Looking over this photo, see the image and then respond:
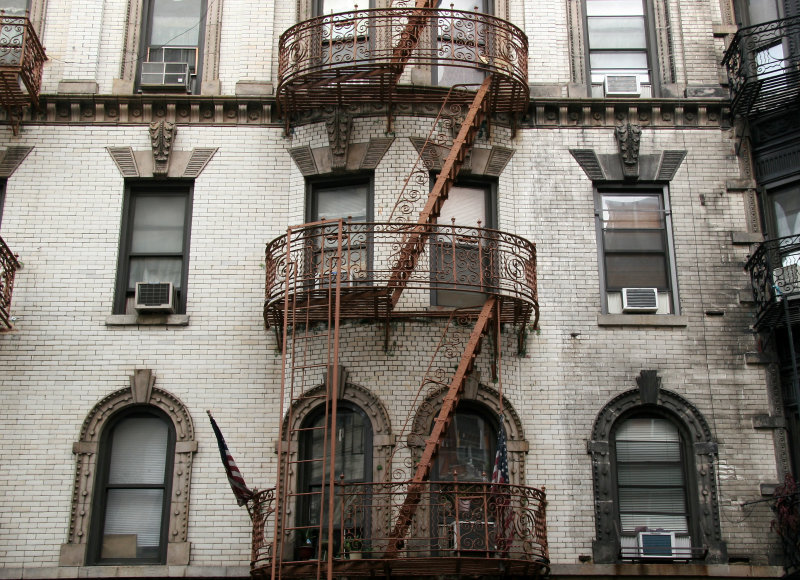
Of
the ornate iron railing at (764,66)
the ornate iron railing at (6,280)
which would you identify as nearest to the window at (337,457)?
the ornate iron railing at (6,280)

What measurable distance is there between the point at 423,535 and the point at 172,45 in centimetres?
907

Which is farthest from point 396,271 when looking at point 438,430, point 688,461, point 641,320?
point 688,461

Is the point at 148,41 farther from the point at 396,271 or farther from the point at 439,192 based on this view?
the point at 396,271

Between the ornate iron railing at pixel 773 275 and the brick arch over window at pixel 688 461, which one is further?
the ornate iron railing at pixel 773 275

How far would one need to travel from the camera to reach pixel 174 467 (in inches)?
630

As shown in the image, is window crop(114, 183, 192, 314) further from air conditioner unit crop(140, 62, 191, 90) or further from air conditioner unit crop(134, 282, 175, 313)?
air conditioner unit crop(140, 62, 191, 90)

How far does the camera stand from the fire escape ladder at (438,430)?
574 inches

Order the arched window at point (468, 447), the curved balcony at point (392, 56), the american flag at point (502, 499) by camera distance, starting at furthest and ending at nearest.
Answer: the curved balcony at point (392, 56) < the arched window at point (468, 447) < the american flag at point (502, 499)

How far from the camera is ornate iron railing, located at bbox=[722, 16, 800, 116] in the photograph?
17.4 metres

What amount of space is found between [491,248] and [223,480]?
4943mm

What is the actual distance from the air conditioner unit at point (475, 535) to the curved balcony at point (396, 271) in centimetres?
314

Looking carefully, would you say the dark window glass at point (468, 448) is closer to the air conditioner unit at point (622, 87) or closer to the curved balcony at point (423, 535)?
the curved balcony at point (423, 535)

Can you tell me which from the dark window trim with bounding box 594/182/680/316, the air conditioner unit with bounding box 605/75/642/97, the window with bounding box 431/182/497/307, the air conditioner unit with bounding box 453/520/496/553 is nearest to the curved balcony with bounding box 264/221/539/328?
the window with bounding box 431/182/497/307

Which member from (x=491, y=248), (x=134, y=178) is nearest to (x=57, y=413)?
(x=134, y=178)
